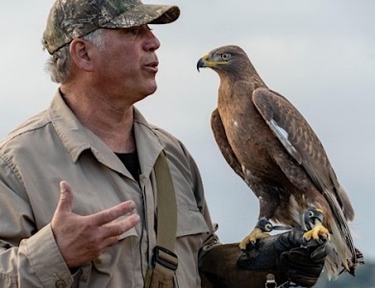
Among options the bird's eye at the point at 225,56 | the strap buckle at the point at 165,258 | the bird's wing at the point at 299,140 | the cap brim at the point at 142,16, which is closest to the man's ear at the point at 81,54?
the cap brim at the point at 142,16

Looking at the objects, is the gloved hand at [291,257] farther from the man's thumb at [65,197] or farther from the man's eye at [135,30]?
the man's thumb at [65,197]

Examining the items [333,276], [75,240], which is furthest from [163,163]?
[333,276]

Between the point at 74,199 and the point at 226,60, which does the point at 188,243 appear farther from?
the point at 226,60

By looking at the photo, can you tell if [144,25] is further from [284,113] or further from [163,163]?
[284,113]

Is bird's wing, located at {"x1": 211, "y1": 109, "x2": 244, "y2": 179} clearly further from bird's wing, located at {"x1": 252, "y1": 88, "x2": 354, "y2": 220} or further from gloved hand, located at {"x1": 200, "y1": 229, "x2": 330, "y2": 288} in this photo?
gloved hand, located at {"x1": 200, "y1": 229, "x2": 330, "y2": 288}

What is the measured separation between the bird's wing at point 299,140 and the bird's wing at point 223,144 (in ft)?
1.04

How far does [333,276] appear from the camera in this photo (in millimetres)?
6820

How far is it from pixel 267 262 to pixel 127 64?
151 centimetres

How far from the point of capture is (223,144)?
724cm

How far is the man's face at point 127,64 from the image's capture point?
5637mm

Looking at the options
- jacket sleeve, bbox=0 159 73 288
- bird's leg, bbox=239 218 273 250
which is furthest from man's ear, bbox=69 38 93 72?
bird's leg, bbox=239 218 273 250

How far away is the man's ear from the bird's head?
6.29 feet

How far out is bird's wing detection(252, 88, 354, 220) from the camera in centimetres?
709

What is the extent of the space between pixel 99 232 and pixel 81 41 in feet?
4.69
